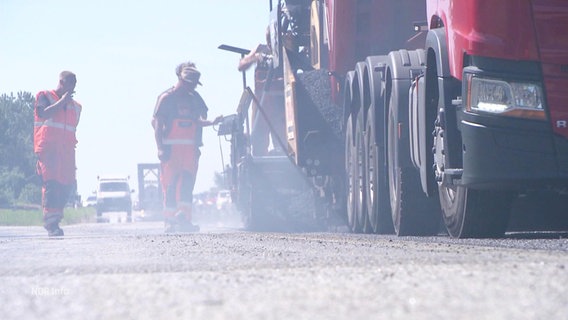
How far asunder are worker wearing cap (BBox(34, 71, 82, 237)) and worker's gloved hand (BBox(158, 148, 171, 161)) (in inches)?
117

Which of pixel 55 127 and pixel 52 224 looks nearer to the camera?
pixel 52 224

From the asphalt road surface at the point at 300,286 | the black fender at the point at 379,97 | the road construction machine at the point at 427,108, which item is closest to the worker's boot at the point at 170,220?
the road construction machine at the point at 427,108

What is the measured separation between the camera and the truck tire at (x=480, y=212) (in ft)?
25.3

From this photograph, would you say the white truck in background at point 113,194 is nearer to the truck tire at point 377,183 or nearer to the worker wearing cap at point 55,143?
the worker wearing cap at point 55,143

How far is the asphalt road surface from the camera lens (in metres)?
3.46

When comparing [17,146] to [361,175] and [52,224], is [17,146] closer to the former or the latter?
[52,224]

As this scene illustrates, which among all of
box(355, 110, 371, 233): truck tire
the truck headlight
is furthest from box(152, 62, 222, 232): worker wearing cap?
the truck headlight

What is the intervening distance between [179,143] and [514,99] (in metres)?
10.5

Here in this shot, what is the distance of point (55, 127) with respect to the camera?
46.1ft

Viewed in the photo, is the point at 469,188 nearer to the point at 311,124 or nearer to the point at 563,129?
the point at 563,129

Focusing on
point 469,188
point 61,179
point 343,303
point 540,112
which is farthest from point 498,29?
point 61,179

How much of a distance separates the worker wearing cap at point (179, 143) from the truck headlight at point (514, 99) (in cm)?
1021

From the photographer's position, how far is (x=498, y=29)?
706 centimetres

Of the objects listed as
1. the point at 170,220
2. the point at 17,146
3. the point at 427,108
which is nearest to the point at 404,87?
the point at 427,108
